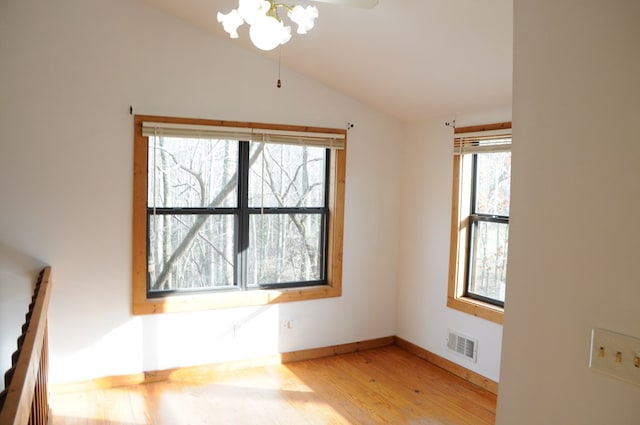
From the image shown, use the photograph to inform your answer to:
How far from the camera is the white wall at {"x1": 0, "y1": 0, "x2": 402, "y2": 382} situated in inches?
134

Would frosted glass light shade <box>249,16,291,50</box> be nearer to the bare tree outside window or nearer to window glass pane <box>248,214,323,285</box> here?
the bare tree outside window

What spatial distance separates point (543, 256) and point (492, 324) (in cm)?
261

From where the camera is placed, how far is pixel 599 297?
1.34 m

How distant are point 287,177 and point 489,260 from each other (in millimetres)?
1860

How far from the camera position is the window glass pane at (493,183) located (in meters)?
3.88

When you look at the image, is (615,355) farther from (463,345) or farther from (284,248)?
(284,248)

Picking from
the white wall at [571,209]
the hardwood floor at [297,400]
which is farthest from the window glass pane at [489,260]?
the white wall at [571,209]

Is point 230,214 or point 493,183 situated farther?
point 230,214

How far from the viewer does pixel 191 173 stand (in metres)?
4.03

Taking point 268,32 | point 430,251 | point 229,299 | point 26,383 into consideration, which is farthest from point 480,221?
point 26,383

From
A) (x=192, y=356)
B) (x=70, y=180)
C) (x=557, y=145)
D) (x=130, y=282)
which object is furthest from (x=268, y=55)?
(x=557, y=145)

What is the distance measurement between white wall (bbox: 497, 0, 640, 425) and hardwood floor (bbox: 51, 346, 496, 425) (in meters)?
2.06

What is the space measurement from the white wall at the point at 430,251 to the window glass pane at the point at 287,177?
890mm

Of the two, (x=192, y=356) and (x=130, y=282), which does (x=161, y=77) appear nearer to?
(x=130, y=282)
